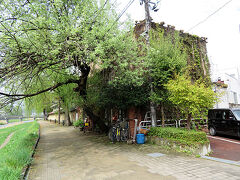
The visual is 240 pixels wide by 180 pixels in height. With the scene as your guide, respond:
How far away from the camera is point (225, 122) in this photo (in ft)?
32.1

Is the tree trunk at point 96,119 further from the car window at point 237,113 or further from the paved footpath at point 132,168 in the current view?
the car window at point 237,113

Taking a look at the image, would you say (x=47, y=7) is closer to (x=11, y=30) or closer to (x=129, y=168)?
(x=11, y=30)

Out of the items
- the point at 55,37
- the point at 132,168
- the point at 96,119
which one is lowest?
the point at 132,168

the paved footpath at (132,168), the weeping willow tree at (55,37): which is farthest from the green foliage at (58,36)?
the paved footpath at (132,168)

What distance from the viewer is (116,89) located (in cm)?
1034

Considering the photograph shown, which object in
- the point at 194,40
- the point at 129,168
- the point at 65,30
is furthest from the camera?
the point at 194,40

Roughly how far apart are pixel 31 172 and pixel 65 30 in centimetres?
577

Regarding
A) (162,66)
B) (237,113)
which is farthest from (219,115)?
(162,66)

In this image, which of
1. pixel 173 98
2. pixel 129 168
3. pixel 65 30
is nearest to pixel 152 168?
pixel 129 168

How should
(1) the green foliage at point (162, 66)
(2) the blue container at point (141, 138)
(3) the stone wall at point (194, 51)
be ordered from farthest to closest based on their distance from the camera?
1. (3) the stone wall at point (194, 51)
2. (2) the blue container at point (141, 138)
3. (1) the green foliage at point (162, 66)

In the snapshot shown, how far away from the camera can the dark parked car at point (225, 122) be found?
9.12 meters

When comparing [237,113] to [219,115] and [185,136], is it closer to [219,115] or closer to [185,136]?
[219,115]

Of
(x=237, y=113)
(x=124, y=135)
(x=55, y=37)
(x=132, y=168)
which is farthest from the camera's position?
(x=124, y=135)

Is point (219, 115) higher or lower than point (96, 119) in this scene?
higher
